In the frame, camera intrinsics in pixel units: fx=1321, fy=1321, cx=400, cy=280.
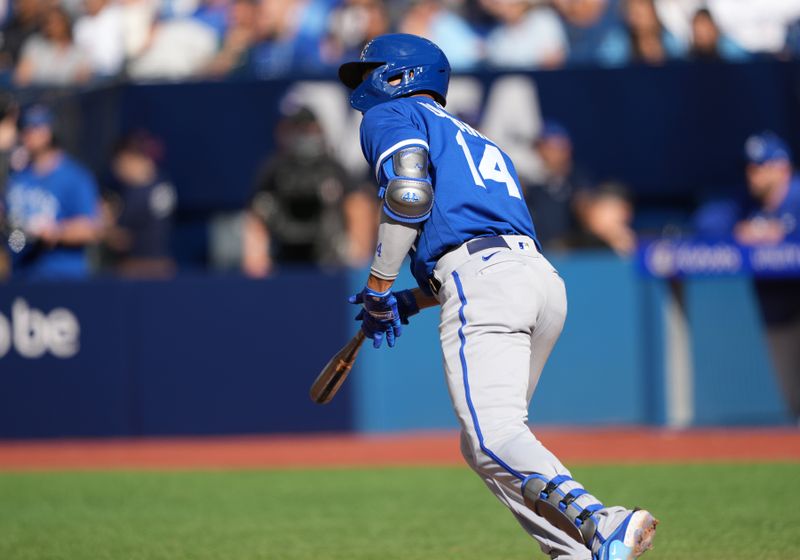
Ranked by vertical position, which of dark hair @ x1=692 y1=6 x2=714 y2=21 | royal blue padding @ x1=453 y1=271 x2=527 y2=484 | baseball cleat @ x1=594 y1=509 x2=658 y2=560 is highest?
dark hair @ x1=692 y1=6 x2=714 y2=21

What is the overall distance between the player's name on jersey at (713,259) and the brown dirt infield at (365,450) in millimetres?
1298

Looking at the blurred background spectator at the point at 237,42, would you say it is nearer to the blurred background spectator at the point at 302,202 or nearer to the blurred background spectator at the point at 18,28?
the blurred background spectator at the point at 302,202

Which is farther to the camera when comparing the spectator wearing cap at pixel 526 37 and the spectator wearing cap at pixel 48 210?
the spectator wearing cap at pixel 526 37

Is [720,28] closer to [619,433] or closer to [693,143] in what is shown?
[693,143]

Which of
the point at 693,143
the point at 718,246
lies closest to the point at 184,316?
the point at 718,246

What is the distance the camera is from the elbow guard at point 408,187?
4625 millimetres

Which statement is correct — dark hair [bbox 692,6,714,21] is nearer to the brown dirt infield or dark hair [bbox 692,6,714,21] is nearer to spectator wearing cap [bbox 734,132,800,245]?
spectator wearing cap [bbox 734,132,800,245]

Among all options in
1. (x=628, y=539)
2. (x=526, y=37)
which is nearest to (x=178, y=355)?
(x=526, y=37)

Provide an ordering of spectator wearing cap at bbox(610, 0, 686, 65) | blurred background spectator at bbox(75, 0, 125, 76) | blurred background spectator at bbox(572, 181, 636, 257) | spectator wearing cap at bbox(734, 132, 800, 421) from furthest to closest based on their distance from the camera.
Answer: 1. blurred background spectator at bbox(75, 0, 125, 76)
2. spectator wearing cap at bbox(610, 0, 686, 65)
3. blurred background spectator at bbox(572, 181, 636, 257)
4. spectator wearing cap at bbox(734, 132, 800, 421)

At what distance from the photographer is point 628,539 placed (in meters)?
4.22

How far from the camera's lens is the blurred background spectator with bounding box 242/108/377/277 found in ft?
37.3

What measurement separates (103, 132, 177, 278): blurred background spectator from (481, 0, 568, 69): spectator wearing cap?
3.45 m

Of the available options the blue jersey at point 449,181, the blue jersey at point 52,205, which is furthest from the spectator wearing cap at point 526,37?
the blue jersey at point 449,181

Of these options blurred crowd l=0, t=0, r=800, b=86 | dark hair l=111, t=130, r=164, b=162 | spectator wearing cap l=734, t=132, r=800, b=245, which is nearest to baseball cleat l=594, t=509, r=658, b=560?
spectator wearing cap l=734, t=132, r=800, b=245
